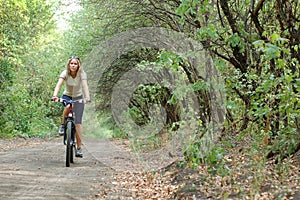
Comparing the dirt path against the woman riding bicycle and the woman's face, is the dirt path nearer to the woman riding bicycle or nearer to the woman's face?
the woman riding bicycle

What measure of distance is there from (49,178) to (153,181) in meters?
1.73

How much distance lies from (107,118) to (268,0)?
21.8m

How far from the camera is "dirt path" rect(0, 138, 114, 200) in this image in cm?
631

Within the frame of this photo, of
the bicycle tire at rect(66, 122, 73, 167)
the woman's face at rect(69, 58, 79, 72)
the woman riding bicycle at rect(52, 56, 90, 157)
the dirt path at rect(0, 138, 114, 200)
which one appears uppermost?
the woman's face at rect(69, 58, 79, 72)

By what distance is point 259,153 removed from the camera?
698 cm

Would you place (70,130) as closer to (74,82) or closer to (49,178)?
(74,82)

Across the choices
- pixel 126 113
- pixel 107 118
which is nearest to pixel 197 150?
pixel 126 113

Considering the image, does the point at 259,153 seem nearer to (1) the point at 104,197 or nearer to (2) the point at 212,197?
(2) the point at 212,197

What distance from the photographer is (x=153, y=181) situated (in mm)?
7953

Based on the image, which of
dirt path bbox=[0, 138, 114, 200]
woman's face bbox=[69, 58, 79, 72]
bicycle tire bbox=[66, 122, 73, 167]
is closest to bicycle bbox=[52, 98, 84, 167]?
bicycle tire bbox=[66, 122, 73, 167]

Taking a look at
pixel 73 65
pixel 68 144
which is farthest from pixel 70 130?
pixel 73 65

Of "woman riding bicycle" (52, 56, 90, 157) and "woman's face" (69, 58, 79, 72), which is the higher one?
"woman's face" (69, 58, 79, 72)

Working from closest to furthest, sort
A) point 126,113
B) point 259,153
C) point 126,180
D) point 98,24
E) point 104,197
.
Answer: point 104,197 < point 259,153 < point 126,180 < point 98,24 < point 126,113

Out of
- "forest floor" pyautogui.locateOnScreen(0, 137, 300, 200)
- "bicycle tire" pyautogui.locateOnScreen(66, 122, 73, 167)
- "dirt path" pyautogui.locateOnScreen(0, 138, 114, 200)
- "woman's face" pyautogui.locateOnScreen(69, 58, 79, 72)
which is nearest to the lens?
"forest floor" pyautogui.locateOnScreen(0, 137, 300, 200)
